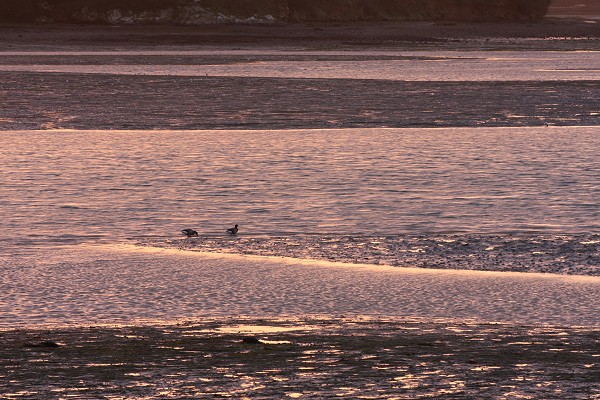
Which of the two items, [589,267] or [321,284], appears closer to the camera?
[321,284]

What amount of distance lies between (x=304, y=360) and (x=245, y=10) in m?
93.7

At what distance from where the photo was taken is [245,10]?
98938 mm

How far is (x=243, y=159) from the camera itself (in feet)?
52.0

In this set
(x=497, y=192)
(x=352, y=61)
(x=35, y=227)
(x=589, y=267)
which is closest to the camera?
(x=589, y=267)

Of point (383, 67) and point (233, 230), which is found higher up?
point (233, 230)

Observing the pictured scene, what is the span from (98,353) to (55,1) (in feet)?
306

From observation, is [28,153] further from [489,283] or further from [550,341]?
[550,341]

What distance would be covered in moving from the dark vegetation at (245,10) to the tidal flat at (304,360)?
89410 mm

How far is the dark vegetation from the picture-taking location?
315ft

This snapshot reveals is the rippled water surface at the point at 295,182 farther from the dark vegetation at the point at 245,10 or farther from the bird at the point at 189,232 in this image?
the dark vegetation at the point at 245,10

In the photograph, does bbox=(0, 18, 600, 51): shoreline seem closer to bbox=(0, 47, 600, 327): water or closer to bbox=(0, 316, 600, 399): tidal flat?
bbox=(0, 47, 600, 327): water

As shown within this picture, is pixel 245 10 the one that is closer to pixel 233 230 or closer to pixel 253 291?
pixel 233 230

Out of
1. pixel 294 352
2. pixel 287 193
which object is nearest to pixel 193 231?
pixel 287 193

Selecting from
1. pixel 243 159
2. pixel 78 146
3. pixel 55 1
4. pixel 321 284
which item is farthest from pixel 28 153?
pixel 55 1
